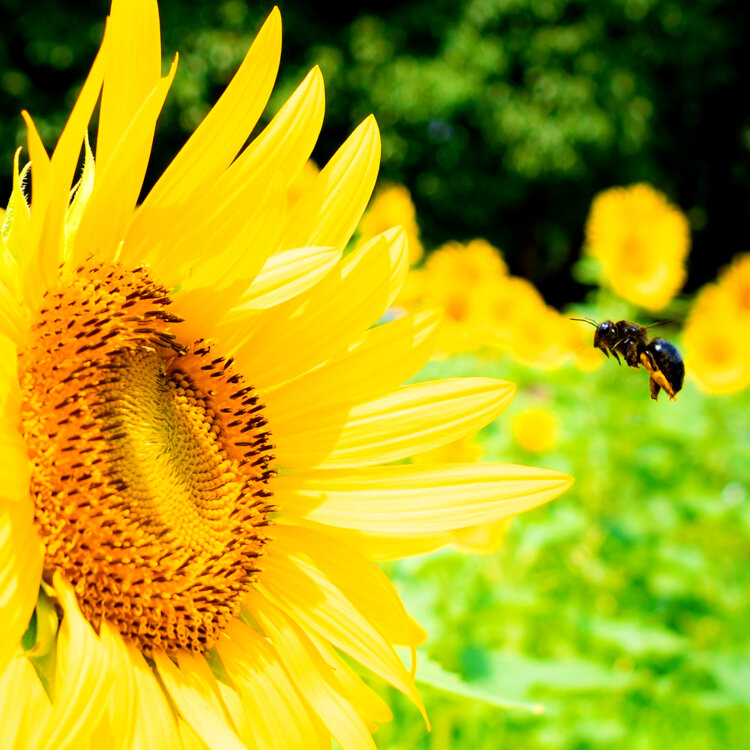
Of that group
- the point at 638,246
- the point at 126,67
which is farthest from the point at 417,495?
the point at 638,246

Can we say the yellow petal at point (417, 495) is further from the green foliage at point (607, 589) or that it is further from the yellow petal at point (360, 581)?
the green foliage at point (607, 589)

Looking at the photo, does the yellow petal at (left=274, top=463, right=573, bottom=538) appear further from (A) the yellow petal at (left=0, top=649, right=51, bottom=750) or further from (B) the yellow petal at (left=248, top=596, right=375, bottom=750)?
(A) the yellow petal at (left=0, top=649, right=51, bottom=750)

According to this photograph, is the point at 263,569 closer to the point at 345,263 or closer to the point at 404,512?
the point at 404,512

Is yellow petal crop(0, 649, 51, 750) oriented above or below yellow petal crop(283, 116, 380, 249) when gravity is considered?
below

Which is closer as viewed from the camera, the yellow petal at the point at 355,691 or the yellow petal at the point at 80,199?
the yellow petal at the point at 80,199

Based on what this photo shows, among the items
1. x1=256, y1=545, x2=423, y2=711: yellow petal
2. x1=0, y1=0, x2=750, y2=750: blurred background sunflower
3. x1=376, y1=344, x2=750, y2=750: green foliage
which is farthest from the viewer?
x1=0, y1=0, x2=750, y2=750: blurred background sunflower

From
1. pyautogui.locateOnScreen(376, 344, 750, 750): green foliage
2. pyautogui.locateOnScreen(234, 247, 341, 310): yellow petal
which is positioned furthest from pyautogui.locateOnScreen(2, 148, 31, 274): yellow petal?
pyautogui.locateOnScreen(376, 344, 750, 750): green foliage

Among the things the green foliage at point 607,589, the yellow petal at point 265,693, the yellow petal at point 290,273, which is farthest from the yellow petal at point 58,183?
the green foliage at point 607,589

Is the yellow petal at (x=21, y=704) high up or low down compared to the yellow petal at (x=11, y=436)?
down
